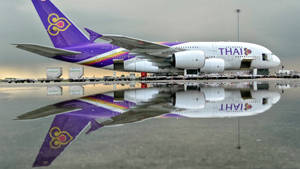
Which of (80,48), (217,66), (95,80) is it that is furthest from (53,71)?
(217,66)

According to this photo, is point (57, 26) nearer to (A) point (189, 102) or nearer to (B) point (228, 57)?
(B) point (228, 57)

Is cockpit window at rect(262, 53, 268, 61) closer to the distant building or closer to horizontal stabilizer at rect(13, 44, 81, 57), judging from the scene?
horizontal stabilizer at rect(13, 44, 81, 57)

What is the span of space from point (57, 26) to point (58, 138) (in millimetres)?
20678

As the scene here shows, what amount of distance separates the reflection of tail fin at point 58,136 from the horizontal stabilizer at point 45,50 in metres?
16.8

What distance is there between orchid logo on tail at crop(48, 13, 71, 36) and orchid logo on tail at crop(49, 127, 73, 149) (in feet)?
65.6

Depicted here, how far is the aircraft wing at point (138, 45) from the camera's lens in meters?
14.9

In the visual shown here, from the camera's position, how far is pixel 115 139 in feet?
8.21

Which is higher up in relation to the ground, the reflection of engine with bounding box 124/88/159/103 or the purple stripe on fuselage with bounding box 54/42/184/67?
the purple stripe on fuselage with bounding box 54/42/184/67

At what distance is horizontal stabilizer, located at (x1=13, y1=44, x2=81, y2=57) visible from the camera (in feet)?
57.6

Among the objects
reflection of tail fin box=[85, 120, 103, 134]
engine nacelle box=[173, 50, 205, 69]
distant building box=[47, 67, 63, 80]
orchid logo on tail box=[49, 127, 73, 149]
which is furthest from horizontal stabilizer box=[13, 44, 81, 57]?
orchid logo on tail box=[49, 127, 73, 149]

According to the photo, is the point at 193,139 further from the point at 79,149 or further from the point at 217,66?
the point at 217,66

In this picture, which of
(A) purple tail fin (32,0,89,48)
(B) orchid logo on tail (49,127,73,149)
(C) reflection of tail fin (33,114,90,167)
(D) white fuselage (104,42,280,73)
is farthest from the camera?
(A) purple tail fin (32,0,89,48)

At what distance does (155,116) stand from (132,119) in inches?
19.2

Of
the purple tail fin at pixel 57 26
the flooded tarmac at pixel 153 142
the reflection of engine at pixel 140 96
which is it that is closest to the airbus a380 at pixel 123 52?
the purple tail fin at pixel 57 26
